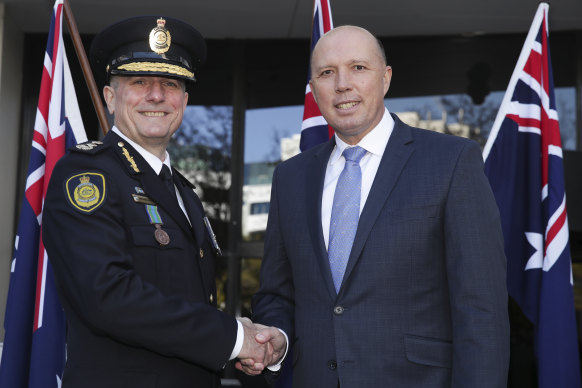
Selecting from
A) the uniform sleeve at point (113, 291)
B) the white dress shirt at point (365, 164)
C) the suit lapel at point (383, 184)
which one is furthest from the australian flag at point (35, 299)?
the suit lapel at point (383, 184)

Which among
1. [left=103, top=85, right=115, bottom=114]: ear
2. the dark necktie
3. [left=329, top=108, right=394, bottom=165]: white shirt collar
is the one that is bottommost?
the dark necktie

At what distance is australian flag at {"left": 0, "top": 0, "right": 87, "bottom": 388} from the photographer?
2799mm

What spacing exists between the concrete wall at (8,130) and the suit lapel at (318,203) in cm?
283

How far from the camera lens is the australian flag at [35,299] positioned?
110 inches

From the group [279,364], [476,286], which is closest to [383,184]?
[476,286]

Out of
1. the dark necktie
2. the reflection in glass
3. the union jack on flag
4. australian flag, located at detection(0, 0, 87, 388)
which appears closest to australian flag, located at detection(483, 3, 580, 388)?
the union jack on flag

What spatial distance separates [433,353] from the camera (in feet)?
5.77

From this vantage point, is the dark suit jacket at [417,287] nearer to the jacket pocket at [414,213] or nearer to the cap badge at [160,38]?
the jacket pocket at [414,213]

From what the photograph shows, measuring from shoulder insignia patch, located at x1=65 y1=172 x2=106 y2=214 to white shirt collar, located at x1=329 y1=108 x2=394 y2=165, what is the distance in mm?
794

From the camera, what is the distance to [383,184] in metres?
1.87

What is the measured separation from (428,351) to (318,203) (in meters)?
0.59

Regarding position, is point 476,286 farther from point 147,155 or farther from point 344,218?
point 147,155

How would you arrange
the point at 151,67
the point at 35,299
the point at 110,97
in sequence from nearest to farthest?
the point at 151,67
the point at 110,97
the point at 35,299

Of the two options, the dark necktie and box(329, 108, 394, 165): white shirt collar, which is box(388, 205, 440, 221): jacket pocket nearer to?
box(329, 108, 394, 165): white shirt collar
